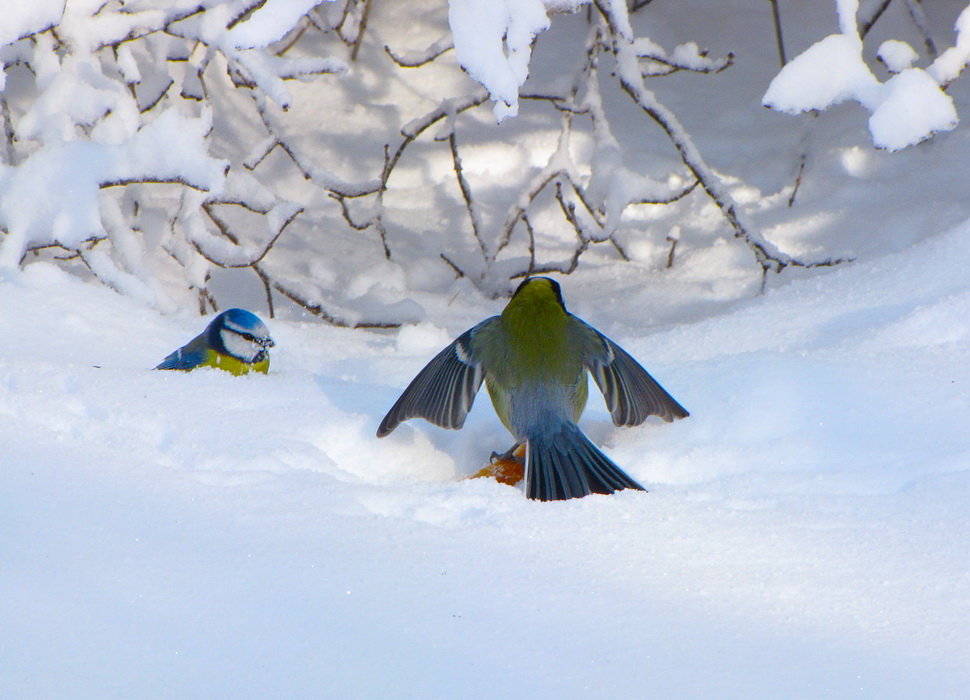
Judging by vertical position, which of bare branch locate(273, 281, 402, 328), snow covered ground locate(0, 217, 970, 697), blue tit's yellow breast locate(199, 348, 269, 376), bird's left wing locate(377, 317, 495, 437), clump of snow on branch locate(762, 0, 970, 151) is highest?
clump of snow on branch locate(762, 0, 970, 151)

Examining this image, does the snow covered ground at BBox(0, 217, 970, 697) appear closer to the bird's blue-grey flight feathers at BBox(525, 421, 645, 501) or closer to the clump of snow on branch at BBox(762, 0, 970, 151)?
the bird's blue-grey flight feathers at BBox(525, 421, 645, 501)

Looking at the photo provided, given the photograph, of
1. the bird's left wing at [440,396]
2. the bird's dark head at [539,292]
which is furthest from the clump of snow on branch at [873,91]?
the bird's left wing at [440,396]

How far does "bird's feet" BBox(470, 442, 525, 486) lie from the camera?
101 inches

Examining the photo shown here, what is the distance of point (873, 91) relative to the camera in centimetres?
312

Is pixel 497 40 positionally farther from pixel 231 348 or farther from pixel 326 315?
pixel 326 315

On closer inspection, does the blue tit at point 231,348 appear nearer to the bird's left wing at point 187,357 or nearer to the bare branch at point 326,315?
the bird's left wing at point 187,357

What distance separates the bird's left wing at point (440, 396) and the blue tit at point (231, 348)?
957mm

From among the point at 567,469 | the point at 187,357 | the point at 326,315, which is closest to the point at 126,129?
the point at 187,357

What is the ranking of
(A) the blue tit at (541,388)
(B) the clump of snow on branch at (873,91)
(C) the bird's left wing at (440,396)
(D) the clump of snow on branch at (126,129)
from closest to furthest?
(A) the blue tit at (541,388)
(C) the bird's left wing at (440,396)
(B) the clump of snow on branch at (873,91)
(D) the clump of snow on branch at (126,129)

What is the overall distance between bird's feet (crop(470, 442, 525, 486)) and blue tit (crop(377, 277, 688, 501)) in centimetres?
3

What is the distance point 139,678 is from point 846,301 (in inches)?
108

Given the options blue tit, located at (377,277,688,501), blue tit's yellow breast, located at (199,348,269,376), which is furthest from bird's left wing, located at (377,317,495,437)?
blue tit's yellow breast, located at (199,348,269,376)

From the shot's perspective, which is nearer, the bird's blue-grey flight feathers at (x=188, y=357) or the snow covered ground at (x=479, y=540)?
the snow covered ground at (x=479, y=540)

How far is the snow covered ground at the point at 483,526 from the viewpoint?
1.63 metres
